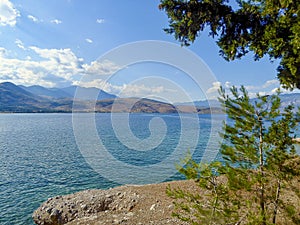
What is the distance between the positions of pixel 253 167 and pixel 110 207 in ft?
35.3

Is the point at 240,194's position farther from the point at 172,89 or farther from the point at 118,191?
the point at 172,89

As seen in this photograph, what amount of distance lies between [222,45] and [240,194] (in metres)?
9.41

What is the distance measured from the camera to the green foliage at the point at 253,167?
18.4ft

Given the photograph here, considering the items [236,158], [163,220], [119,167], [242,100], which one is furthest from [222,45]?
[119,167]

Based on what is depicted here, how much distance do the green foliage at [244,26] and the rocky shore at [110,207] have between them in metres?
9.40

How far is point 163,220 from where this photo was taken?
1050 centimetres

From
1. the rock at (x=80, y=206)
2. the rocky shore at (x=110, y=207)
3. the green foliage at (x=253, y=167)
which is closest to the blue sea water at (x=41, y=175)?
the rock at (x=80, y=206)

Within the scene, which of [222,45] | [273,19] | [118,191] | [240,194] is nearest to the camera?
[240,194]

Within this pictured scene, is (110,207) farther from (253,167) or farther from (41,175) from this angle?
(41,175)

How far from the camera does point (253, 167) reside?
5.91 metres

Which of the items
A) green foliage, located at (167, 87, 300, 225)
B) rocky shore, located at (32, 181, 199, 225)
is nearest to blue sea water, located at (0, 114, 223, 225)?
rocky shore, located at (32, 181, 199, 225)

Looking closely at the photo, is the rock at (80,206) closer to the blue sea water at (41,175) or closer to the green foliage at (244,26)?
the blue sea water at (41,175)

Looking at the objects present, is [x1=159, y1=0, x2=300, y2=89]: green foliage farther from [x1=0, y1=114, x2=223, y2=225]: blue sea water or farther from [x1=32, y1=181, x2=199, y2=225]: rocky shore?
[x1=0, y1=114, x2=223, y2=225]: blue sea water

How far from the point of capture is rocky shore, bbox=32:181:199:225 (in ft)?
36.9
